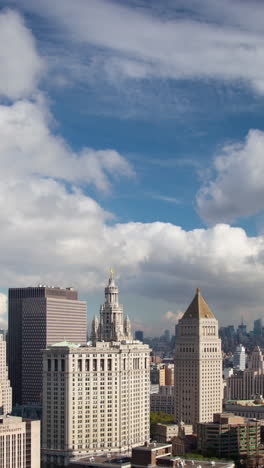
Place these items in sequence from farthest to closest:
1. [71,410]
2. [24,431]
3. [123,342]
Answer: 1. [123,342]
2. [71,410]
3. [24,431]

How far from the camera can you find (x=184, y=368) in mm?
197250

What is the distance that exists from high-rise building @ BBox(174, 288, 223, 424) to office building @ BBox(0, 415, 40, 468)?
6171 centimetres

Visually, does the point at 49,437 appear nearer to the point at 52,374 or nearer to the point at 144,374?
the point at 52,374

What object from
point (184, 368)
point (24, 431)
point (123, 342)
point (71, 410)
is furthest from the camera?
point (184, 368)

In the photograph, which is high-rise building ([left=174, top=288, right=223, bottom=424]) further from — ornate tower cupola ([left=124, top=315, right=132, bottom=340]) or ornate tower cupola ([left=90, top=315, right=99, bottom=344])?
ornate tower cupola ([left=90, top=315, right=99, bottom=344])

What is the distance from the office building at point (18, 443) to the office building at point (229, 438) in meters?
38.4

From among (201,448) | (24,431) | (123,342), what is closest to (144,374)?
(123,342)

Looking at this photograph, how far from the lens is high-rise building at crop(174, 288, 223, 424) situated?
193m

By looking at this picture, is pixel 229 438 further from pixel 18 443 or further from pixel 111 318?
pixel 18 443

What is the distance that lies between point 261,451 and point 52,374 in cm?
4571

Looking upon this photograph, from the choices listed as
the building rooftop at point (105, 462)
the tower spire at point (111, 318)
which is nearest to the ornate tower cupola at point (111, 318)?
the tower spire at point (111, 318)

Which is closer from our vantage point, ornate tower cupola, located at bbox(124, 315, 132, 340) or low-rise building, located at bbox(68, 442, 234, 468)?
low-rise building, located at bbox(68, 442, 234, 468)

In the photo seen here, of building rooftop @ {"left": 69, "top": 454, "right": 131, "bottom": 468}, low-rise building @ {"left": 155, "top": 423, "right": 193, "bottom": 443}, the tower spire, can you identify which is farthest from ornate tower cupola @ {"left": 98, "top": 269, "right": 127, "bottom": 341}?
building rooftop @ {"left": 69, "top": 454, "right": 131, "bottom": 468}

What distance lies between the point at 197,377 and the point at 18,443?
221ft
